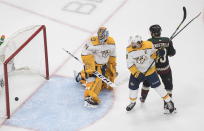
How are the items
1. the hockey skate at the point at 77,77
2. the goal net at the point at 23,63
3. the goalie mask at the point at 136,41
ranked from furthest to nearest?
the hockey skate at the point at 77,77 → the goal net at the point at 23,63 → the goalie mask at the point at 136,41

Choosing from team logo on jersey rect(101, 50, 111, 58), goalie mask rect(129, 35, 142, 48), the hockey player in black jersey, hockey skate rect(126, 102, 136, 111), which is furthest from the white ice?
goalie mask rect(129, 35, 142, 48)

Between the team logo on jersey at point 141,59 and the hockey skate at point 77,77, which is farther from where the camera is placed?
the hockey skate at point 77,77

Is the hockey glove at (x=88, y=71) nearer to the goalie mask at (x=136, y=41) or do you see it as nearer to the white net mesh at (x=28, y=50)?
the white net mesh at (x=28, y=50)

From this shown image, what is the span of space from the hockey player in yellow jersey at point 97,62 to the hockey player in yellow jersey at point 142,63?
54cm

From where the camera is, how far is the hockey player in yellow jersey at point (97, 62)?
5949 millimetres

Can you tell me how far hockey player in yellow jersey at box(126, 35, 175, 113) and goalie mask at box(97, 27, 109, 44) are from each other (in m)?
0.48

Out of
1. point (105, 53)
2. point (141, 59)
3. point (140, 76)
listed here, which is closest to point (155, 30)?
point (141, 59)

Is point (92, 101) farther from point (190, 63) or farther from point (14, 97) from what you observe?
point (190, 63)

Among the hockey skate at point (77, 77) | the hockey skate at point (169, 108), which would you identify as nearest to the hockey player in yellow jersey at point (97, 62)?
the hockey skate at point (77, 77)

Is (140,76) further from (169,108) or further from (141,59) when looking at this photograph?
(169,108)

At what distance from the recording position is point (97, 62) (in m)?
6.11

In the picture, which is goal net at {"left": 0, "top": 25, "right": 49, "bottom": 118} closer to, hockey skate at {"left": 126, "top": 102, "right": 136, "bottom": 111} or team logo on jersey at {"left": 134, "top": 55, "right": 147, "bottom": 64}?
hockey skate at {"left": 126, "top": 102, "right": 136, "bottom": 111}

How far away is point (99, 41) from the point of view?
5930mm

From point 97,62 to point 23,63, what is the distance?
40.5 inches
